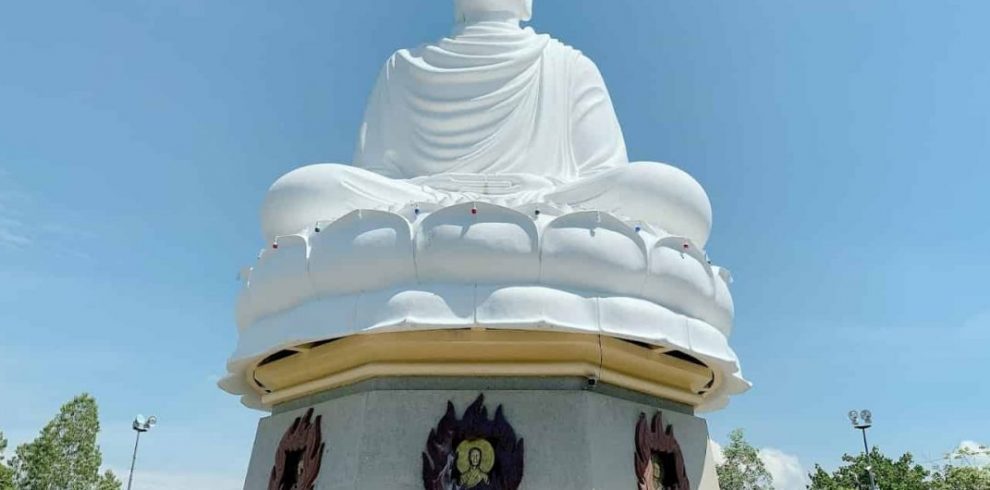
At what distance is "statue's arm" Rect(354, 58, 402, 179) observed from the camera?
863cm

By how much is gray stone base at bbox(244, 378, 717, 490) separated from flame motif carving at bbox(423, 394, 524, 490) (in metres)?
0.07

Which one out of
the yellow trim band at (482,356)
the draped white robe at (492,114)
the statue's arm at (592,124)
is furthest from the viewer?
the statue's arm at (592,124)

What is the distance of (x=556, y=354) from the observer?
5.78 metres

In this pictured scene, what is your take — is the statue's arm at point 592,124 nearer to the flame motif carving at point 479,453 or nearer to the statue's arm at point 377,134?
the statue's arm at point 377,134

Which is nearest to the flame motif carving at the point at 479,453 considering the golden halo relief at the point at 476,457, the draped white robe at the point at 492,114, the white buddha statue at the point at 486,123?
the golden halo relief at the point at 476,457

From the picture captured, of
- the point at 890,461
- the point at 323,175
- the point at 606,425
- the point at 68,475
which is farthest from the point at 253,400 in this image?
the point at 890,461

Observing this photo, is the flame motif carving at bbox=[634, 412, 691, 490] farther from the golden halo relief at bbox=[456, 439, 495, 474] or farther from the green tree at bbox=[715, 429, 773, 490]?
the green tree at bbox=[715, 429, 773, 490]

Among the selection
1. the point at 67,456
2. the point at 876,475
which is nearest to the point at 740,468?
the point at 876,475

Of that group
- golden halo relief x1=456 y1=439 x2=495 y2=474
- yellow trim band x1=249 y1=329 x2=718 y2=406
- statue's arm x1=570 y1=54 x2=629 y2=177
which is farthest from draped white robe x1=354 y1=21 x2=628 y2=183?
golden halo relief x1=456 y1=439 x2=495 y2=474

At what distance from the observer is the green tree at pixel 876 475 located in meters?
23.8

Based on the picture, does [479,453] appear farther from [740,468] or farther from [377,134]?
[740,468]

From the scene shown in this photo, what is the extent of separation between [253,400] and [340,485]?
254 cm

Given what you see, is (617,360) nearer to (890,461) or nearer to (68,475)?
(68,475)

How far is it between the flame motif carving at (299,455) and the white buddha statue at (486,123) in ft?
5.77
